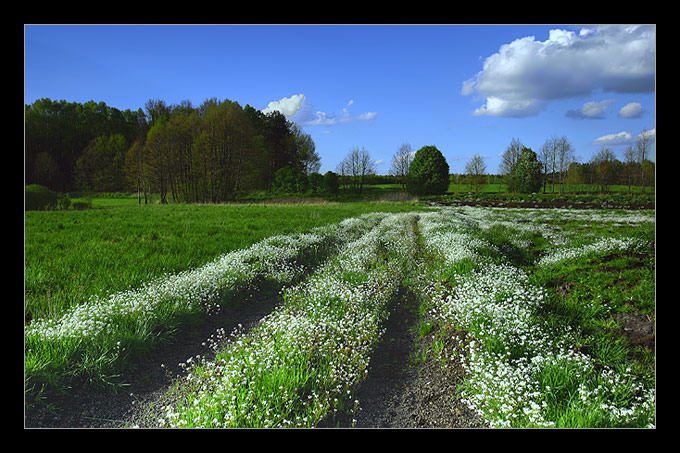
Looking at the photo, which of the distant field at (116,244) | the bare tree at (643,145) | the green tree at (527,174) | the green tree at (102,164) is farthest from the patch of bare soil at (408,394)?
the green tree at (102,164)

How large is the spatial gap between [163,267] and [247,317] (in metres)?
2.68

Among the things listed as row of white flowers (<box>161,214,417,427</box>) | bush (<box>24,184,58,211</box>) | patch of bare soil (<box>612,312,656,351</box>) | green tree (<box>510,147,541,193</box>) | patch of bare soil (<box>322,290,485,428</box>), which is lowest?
patch of bare soil (<box>322,290,485,428</box>)

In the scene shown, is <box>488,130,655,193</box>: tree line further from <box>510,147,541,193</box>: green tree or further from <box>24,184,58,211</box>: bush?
<box>24,184,58,211</box>: bush

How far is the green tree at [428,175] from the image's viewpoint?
8.29 m

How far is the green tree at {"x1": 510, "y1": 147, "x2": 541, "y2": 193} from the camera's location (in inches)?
241

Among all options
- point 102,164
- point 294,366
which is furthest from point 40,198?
point 294,366

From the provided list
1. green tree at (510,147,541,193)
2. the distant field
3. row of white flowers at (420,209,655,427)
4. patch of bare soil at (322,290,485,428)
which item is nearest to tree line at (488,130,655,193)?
green tree at (510,147,541,193)

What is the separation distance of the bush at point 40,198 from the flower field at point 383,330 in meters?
1.97

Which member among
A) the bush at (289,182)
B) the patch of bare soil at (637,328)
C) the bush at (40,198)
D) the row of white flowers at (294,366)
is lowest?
the row of white flowers at (294,366)

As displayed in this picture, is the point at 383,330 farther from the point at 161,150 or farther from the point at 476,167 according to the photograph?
the point at 161,150

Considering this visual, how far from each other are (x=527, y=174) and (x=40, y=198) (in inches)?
375

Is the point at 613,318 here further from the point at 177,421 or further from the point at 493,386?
the point at 177,421

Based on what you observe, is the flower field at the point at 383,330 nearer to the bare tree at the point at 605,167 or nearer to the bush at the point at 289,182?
the bare tree at the point at 605,167

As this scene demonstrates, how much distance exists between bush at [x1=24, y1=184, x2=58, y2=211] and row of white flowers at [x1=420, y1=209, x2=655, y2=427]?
681 cm
